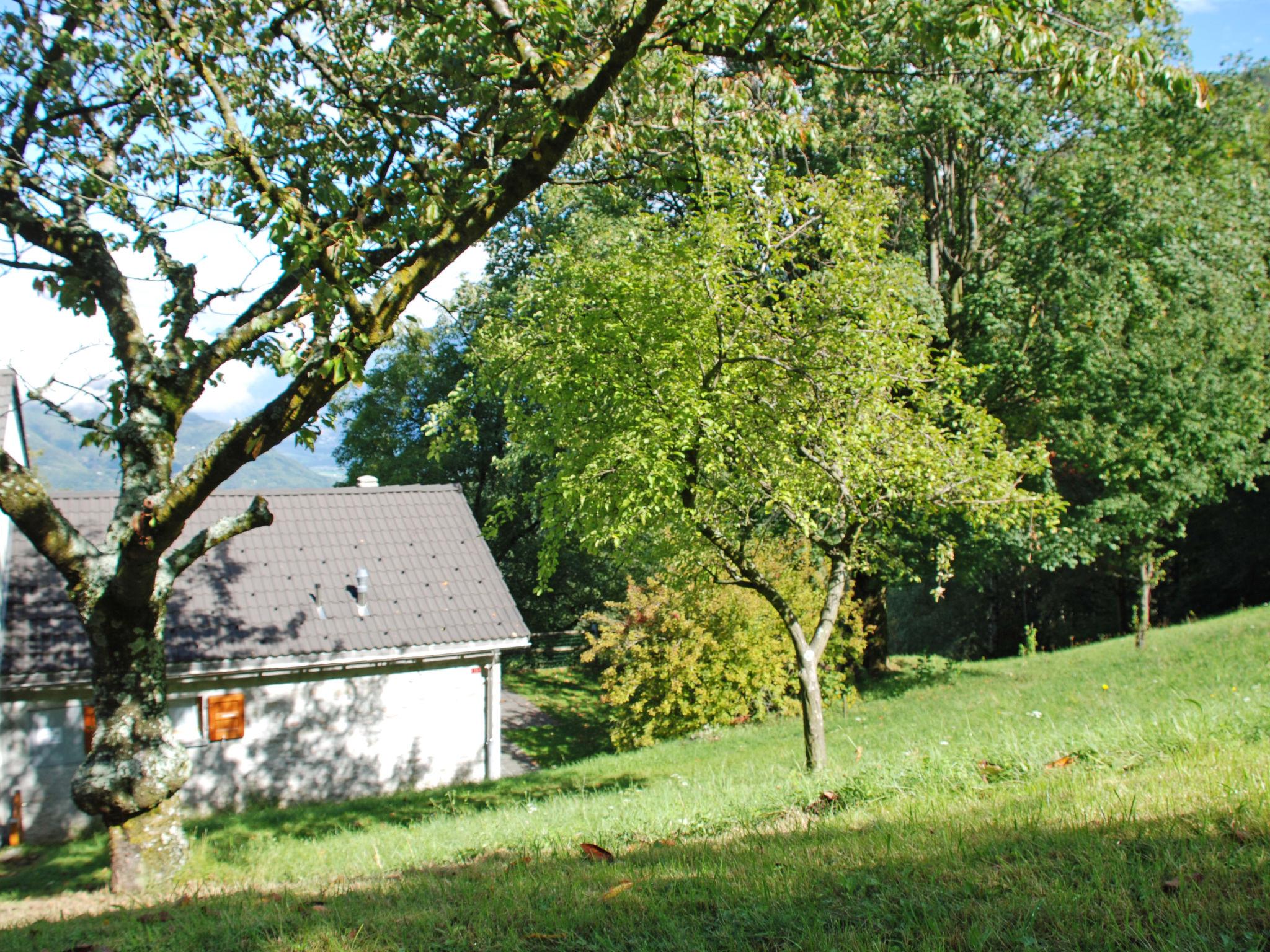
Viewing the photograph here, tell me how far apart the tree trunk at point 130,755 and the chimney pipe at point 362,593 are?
8.41 meters

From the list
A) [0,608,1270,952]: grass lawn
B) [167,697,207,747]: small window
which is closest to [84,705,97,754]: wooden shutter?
[167,697,207,747]: small window

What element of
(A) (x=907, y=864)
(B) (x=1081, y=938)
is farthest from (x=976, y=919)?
(A) (x=907, y=864)

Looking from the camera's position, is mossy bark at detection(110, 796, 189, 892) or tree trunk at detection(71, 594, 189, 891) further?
mossy bark at detection(110, 796, 189, 892)

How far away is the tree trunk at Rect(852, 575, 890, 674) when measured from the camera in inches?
802

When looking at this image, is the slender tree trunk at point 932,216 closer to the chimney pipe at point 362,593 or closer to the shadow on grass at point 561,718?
the chimney pipe at point 362,593

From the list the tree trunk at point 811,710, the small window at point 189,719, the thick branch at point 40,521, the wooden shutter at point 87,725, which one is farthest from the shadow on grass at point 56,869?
the tree trunk at point 811,710

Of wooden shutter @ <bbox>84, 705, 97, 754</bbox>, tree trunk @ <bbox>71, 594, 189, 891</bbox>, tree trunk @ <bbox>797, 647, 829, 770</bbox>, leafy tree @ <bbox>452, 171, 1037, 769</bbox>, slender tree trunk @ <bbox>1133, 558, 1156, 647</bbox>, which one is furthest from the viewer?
slender tree trunk @ <bbox>1133, 558, 1156, 647</bbox>

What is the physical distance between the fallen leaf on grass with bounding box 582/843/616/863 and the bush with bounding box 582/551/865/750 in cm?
1222

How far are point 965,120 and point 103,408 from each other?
13.0 meters

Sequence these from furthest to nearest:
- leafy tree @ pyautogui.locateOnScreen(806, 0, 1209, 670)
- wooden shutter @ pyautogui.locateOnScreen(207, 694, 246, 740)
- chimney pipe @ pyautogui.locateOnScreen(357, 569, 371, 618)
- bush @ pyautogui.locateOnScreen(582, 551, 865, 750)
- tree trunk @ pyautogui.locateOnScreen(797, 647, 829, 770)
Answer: bush @ pyautogui.locateOnScreen(582, 551, 865, 750), chimney pipe @ pyautogui.locateOnScreen(357, 569, 371, 618), leafy tree @ pyautogui.locateOnScreen(806, 0, 1209, 670), wooden shutter @ pyautogui.locateOnScreen(207, 694, 246, 740), tree trunk @ pyautogui.locateOnScreen(797, 647, 829, 770)

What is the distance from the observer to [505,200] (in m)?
6.27

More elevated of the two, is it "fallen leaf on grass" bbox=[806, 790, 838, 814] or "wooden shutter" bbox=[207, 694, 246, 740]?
"fallen leaf on grass" bbox=[806, 790, 838, 814]

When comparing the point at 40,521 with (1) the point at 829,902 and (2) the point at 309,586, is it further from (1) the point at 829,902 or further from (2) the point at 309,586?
(2) the point at 309,586

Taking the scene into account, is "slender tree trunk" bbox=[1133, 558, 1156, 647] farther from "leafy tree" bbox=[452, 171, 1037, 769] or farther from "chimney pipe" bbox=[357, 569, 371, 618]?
"chimney pipe" bbox=[357, 569, 371, 618]
